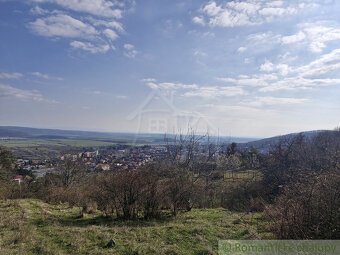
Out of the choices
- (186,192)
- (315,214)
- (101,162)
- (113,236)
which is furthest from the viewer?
(101,162)

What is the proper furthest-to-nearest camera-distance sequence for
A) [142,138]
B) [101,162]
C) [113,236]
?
1. [142,138]
2. [101,162]
3. [113,236]

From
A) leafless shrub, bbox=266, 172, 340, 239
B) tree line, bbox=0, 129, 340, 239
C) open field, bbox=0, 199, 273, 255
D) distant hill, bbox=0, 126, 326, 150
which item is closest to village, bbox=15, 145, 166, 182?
tree line, bbox=0, 129, 340, 239

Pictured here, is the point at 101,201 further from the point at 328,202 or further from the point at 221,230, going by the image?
the point at 328,202

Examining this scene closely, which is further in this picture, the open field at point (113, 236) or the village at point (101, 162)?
the village at point (101, 162)

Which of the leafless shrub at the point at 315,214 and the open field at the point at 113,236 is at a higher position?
the leafless shrub at the point at 315,214

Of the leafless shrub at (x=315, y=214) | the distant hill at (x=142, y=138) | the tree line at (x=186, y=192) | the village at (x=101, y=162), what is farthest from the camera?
A: the distant hill at (x=142, y=138)

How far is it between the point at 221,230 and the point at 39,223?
658 centimetres

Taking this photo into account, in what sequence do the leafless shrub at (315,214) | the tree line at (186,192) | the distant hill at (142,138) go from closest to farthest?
the leafless shrub at (315,214) → the tree line at (186,192) → the distant hill at (142,138)

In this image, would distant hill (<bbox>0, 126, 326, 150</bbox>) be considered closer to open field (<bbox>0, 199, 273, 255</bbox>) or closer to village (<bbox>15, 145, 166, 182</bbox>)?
village (<bbox>15, 145, 166, 182</bbox>)

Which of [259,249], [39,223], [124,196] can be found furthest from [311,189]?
[39,223]

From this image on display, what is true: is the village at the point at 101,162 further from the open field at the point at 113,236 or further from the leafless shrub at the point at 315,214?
the leafless shrub at the point at 315,214

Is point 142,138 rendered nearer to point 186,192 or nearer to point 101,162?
point 101,162

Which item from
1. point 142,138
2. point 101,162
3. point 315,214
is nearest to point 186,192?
point 315,214

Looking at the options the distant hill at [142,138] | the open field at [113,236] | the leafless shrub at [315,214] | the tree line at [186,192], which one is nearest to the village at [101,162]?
the tree line at [186,192]
